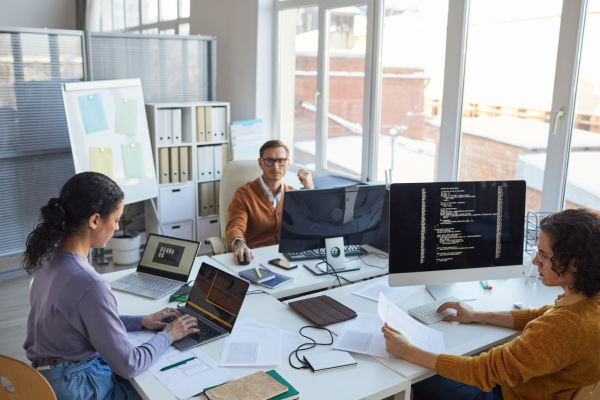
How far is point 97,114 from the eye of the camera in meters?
3.71

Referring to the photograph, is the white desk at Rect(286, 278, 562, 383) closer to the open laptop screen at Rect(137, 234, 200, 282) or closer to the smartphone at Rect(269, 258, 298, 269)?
the smartphone at Rect(269, 258, 298, 269)

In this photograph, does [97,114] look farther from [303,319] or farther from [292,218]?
[303,319]

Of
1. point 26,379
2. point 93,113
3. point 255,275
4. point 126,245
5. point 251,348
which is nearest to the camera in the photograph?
point 26,379

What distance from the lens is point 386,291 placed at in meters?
2.12

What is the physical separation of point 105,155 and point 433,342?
294 centimetres

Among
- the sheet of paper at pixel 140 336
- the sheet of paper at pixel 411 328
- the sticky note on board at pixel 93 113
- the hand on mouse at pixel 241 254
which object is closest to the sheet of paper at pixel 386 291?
the sheet of paper at pixel 411 328

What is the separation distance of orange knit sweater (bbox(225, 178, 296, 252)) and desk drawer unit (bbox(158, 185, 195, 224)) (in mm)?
1632

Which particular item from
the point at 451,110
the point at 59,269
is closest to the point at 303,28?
the point at 451,110

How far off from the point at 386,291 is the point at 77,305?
4.00 ft

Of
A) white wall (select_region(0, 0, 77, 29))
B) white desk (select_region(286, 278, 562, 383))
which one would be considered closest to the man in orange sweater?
white desk (select_region(286, 278, 562, 383))

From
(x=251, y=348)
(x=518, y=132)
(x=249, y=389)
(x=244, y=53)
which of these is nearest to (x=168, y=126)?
(x=244, y=53)

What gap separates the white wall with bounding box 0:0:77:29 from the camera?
7.25 meters

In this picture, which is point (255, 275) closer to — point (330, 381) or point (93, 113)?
point (330, 381)

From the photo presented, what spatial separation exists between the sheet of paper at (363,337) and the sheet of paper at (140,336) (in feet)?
2.10
